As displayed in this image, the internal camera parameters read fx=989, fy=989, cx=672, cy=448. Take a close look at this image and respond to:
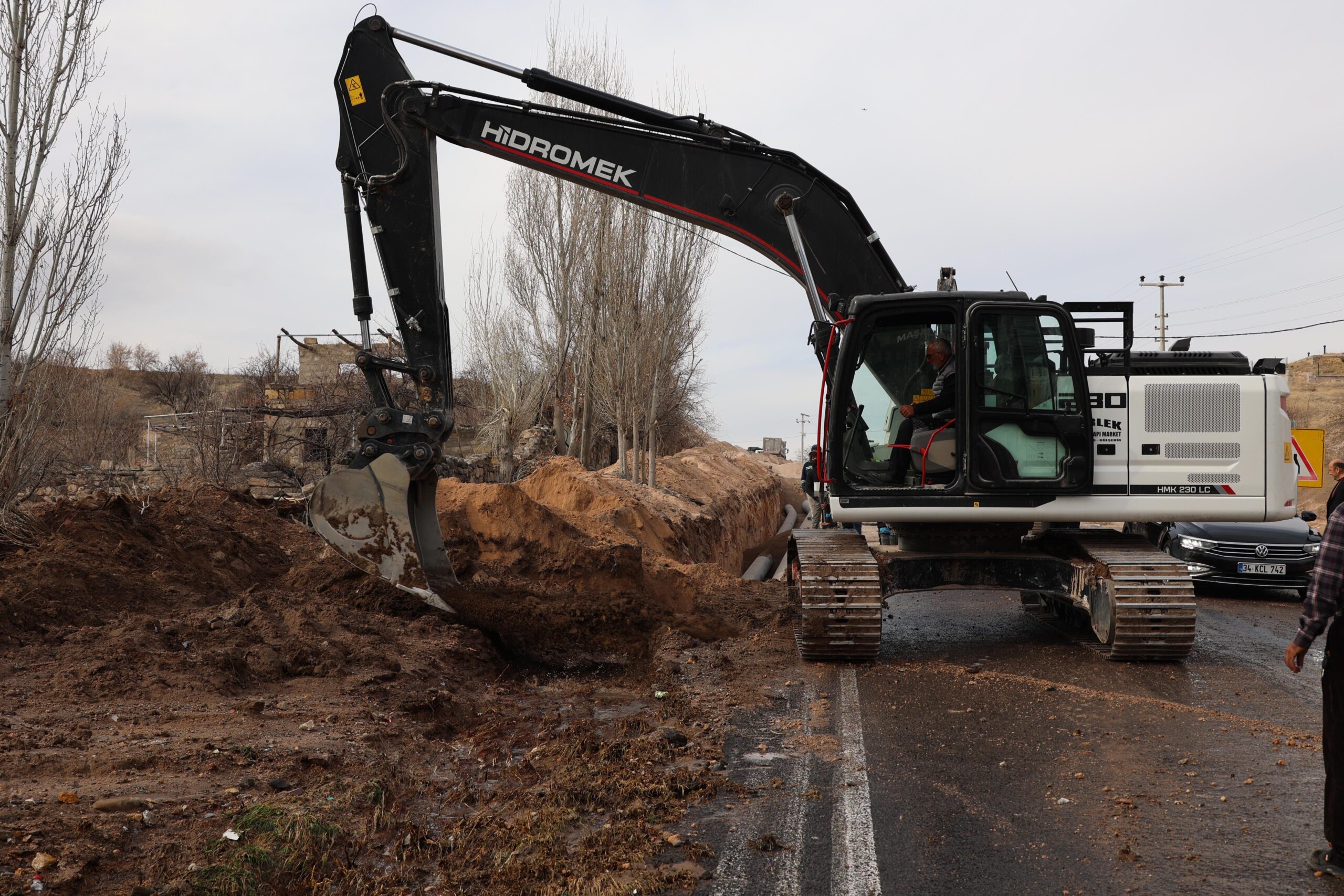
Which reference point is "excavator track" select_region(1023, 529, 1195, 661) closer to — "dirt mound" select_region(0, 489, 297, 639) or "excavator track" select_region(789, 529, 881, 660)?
"excavator track" select_region(789, 529, 881, 660)

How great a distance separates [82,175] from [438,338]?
451 cm

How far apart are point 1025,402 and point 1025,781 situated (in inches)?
143

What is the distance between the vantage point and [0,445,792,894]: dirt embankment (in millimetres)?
3729

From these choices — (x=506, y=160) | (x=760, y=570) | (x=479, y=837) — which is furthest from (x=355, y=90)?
(x=760, y=570)

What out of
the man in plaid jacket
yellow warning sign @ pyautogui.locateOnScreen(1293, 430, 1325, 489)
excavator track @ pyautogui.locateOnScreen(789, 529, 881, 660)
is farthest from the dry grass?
yellow warning sign @ pyautogui.locateOnScreen(1293, 430, 1325, 489)

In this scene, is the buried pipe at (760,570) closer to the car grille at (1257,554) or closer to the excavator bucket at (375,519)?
the car grille at (1257,554)

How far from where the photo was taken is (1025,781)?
4855mm

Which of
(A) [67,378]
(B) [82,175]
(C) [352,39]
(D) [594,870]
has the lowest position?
(D) [594,870]

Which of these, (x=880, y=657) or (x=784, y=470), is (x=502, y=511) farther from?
(x=784, y=470)

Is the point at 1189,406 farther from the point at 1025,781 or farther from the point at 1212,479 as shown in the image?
the point at 1025,781

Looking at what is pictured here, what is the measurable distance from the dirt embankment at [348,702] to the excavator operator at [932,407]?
72.0 inches

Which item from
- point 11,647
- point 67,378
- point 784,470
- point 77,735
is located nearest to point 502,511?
point 67,378

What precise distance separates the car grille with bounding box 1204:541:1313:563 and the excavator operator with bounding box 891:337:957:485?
6145mm

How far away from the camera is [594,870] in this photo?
3.67 metres
